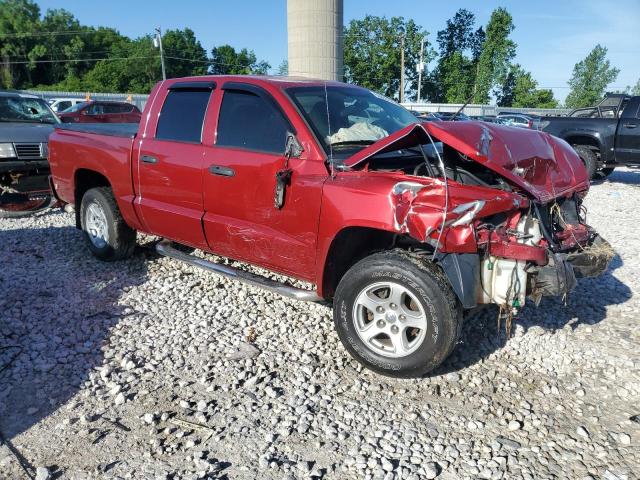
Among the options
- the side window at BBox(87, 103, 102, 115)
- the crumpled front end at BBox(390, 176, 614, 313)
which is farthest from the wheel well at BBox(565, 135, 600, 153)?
the side window at BBox(87, 103, 102, 115)

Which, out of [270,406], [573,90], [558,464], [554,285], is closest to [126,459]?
[270,406]

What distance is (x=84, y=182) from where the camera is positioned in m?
5.62

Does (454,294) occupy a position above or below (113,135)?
below

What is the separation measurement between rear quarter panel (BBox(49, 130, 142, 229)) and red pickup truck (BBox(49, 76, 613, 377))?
0.05 metres

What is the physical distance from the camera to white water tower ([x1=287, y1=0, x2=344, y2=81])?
39.0 ft

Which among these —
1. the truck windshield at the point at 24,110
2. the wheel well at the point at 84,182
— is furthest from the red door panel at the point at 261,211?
the truck windshield at the point at 24,110

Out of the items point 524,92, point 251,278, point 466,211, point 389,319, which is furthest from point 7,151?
point 524,92

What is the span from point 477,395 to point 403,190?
4.46ft

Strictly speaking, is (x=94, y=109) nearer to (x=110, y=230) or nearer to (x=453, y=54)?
(x=110, y=230)

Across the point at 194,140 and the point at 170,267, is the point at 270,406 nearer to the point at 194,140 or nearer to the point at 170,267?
the point at 194,140

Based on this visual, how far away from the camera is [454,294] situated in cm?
301

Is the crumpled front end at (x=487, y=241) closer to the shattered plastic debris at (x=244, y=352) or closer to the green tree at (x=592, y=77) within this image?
the shattered plastic debris at (x=244, y=352)

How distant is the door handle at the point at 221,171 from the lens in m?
3.87

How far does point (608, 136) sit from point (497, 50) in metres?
50.8
